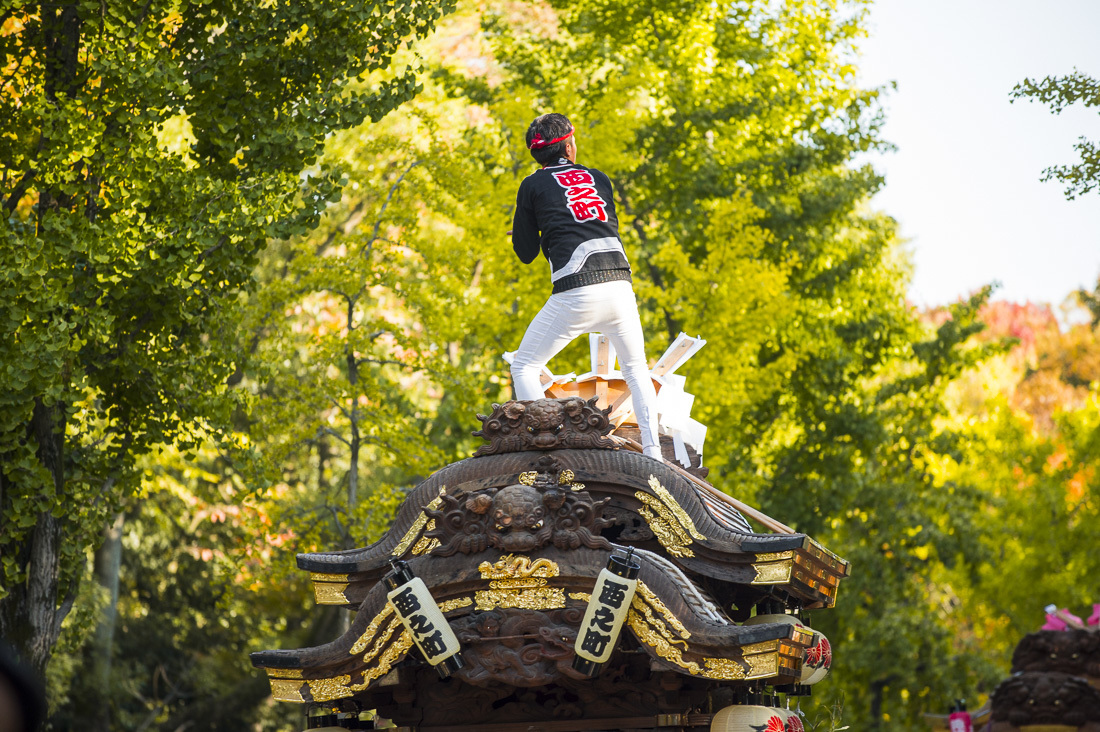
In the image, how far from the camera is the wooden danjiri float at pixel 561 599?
4.52 metres

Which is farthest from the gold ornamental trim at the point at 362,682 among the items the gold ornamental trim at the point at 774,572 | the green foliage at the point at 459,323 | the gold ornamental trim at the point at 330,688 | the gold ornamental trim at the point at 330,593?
the green foliage at the point at 459,323

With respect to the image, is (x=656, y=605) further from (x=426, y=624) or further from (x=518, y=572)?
(x=426, y=624)

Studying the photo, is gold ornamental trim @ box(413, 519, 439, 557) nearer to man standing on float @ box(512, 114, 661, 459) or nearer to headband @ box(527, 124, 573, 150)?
man standing on float @ box(512, 114, 661, 459)

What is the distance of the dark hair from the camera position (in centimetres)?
570

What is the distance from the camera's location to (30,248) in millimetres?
8156

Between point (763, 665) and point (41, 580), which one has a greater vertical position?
point (41, 580)

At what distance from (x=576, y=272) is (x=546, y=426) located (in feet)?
2.62

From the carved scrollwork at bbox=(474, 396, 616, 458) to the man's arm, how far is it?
859 millimetres

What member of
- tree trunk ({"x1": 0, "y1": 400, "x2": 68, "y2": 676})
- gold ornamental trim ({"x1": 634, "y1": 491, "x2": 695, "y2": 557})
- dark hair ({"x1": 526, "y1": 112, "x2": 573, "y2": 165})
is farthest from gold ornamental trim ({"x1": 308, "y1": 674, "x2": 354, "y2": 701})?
tree trunk ({"x1": 0, "y1": 400, "x2": 68, "y2": 676})

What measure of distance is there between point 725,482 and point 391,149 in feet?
17.4

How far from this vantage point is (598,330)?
5668mm

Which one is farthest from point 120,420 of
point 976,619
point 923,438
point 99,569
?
point 976,619

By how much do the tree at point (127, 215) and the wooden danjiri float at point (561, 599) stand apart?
416 cm

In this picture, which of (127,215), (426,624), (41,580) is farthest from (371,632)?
(41,580)
